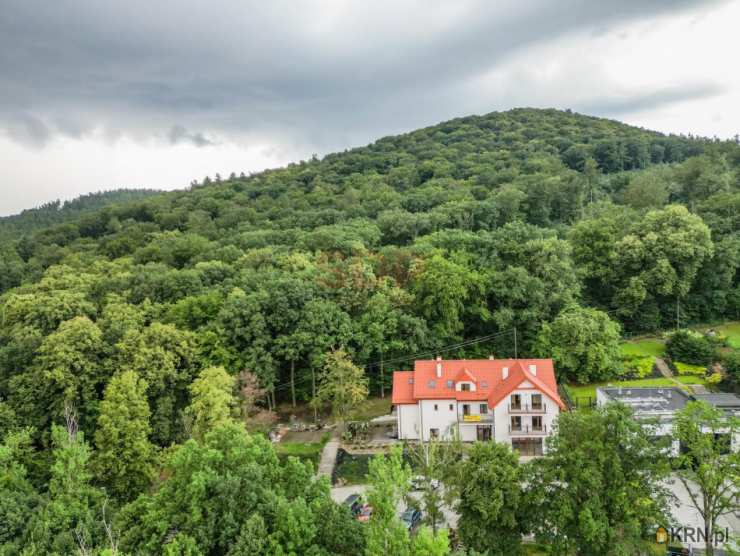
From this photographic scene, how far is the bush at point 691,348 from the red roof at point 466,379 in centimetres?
1412

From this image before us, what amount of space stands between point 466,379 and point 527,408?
4124 millimetres

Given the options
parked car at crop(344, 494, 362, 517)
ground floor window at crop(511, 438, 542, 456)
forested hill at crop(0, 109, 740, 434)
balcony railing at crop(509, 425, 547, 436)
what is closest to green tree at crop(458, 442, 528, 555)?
parked car at crop(344, 494, 362, 517)

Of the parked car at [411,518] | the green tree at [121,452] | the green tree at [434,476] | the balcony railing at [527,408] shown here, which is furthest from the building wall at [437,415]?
the green tree at [121,452]

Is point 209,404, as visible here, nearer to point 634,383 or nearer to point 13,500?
point 13,500

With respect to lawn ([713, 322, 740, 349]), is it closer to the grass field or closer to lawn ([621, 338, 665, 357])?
lawn ([621, 338, 665, 357])

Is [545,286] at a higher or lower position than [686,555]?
higher

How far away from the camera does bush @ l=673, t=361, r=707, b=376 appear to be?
3903 centimetres

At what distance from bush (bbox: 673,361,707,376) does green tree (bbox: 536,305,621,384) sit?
5.15m

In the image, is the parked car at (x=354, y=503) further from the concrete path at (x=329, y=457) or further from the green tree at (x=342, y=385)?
the green tree at (x=342, y=385)

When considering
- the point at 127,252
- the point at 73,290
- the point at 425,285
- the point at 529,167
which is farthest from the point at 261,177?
the point at 425,285

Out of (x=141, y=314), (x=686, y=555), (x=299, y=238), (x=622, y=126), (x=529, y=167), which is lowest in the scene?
(x=686, y=555)

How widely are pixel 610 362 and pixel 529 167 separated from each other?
45669 millimetres

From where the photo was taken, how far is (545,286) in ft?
137

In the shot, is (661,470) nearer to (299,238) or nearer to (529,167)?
(299,238)
